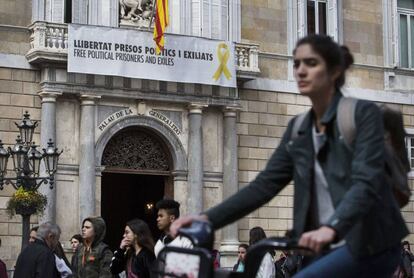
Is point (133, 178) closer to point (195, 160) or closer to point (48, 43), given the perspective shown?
point (195, 160)

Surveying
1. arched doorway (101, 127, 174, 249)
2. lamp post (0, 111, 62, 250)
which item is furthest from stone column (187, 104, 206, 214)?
lamp post (0, 111, 62, 250)

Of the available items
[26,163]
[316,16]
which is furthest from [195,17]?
[26,163]

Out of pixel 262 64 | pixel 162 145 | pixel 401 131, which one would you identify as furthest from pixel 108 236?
pixel 401 131

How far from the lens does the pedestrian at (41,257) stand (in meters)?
11.9

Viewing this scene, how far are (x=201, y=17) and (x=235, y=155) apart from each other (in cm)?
349

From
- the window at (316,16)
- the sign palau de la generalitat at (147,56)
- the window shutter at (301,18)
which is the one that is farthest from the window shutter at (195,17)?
the window at (316,16)

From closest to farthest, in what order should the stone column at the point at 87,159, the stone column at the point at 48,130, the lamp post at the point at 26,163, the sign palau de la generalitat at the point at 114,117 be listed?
the lamp post at the point at 26,163 → the stone column at the point at 48,130 → the stone column at the point at 87,159 → the sign palau de la generalitat at the point at 114,117

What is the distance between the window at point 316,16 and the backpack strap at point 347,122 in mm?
22338

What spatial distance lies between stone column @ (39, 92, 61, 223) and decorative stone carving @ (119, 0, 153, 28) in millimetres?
2676

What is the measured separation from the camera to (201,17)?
77.9ft

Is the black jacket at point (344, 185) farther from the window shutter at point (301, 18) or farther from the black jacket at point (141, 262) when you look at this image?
the window shutter at point (301, 18)

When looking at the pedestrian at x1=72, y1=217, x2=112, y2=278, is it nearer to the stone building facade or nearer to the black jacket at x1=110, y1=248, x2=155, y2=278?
the black jacket at x1=110, y1=248, x2=155, y2=278

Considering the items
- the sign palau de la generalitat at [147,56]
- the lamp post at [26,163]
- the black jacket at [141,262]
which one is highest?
the sign palau de la generalitat at [147,56]

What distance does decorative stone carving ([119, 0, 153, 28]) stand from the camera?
2306 cm
